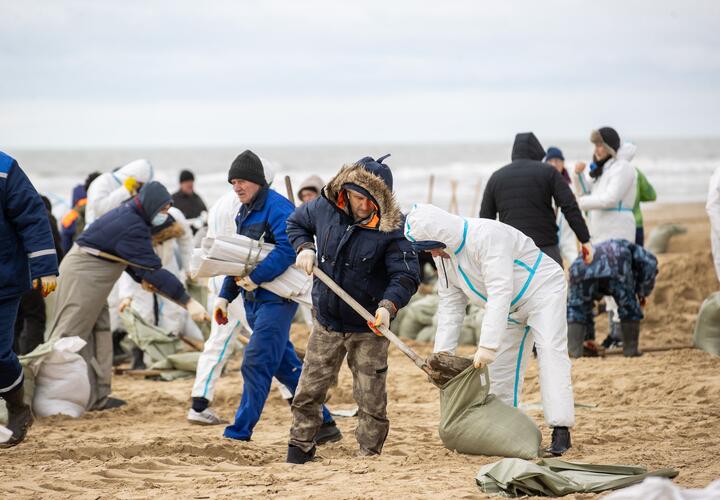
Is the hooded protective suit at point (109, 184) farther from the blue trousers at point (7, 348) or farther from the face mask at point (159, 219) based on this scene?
the blue trousers at point (7, 348)

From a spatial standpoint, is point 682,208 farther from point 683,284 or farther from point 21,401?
point 21,401

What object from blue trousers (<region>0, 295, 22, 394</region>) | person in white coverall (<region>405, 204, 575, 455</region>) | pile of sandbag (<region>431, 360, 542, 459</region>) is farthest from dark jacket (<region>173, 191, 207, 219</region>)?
pile of sandbag (<region>431, 360, 542, 459</region>)

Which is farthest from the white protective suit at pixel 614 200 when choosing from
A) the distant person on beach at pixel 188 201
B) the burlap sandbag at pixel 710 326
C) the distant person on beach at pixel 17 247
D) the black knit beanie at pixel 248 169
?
the distant person on beach at pixel 188 201

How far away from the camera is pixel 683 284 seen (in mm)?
12375

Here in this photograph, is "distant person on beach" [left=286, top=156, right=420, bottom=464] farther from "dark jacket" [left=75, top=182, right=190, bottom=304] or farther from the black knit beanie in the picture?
"dark jacket" [left=75, top=182, right=190, bottom=304]

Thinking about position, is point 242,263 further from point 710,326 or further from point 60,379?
point 710,326

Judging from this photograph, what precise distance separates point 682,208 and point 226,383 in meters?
20.7

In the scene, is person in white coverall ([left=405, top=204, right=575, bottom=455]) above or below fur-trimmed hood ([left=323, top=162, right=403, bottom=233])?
below

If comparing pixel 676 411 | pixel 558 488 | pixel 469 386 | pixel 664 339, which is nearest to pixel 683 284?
pixel 664 339

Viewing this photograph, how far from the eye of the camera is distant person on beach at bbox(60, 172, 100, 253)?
1066 cm

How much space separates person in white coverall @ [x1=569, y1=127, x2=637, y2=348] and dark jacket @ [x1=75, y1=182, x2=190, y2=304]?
3.92 m

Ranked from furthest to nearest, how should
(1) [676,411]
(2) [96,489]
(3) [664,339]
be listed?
Result: (3) [664,339] < (1) [676,411] < (2) [96,489]

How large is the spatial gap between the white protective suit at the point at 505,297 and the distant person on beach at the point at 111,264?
95.5 inches

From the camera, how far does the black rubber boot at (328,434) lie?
6.54 meters
